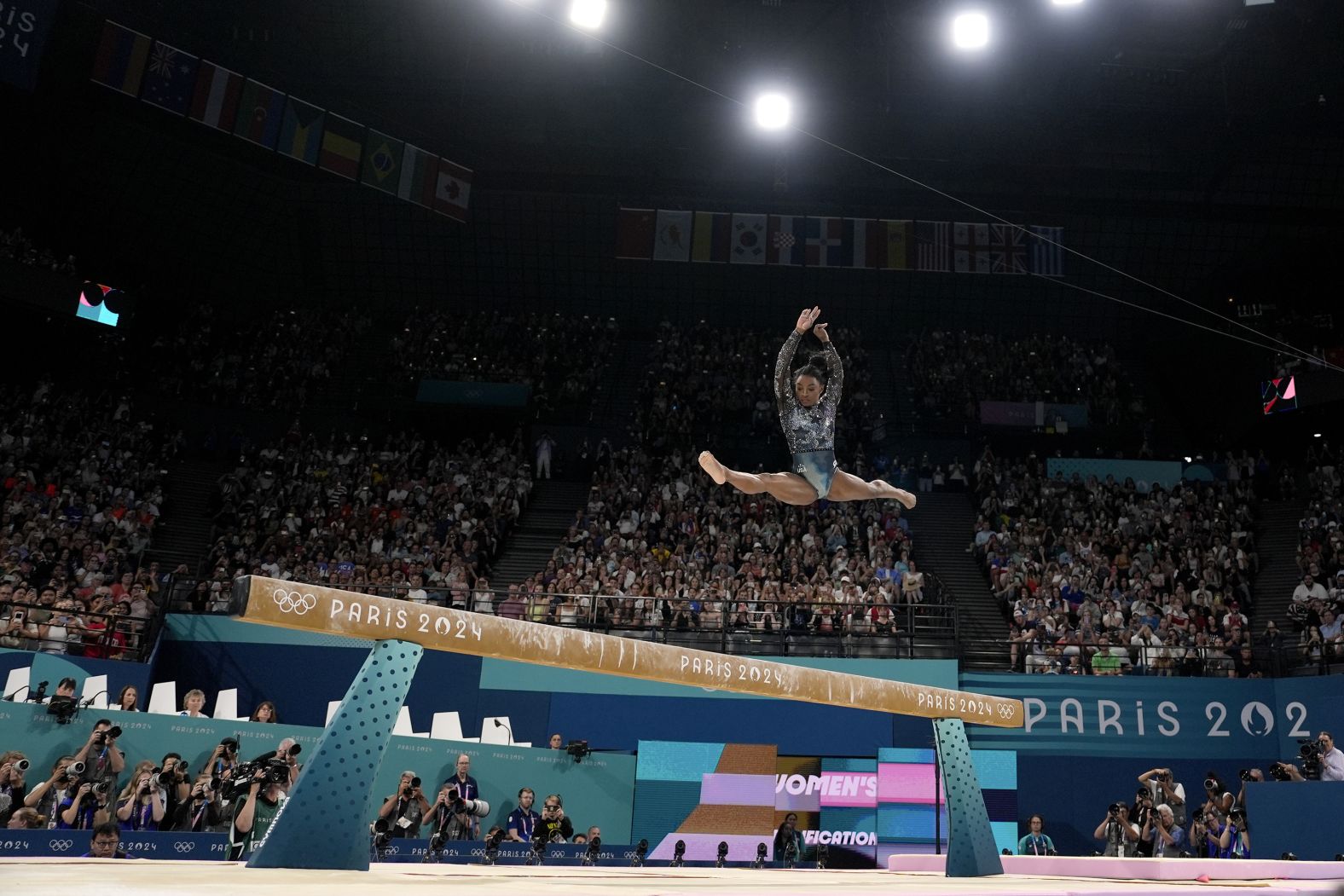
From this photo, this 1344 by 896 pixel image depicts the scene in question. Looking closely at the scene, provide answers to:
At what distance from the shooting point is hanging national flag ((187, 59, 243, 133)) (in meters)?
20.7

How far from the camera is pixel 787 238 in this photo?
81.4 feet

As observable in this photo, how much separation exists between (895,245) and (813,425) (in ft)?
59.6

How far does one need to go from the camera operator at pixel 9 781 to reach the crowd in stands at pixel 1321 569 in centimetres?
1646

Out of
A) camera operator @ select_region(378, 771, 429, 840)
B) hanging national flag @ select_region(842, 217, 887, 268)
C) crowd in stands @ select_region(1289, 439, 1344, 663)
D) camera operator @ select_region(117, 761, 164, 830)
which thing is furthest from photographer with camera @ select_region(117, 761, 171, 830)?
hanging national flag @ select_region(842, 217, 887, 268)

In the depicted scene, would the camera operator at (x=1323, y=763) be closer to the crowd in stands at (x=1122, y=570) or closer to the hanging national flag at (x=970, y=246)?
the crowd in stands at (x=1122, y=570)

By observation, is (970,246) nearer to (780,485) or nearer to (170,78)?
(170,78)

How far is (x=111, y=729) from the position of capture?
9.91m

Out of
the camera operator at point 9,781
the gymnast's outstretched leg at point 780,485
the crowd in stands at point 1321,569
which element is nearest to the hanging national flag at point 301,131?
the camera operator at point 9,781

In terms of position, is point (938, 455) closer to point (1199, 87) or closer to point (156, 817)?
point (1199, 87)

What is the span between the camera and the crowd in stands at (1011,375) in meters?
25.6

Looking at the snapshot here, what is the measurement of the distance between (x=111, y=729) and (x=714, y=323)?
73.4ft

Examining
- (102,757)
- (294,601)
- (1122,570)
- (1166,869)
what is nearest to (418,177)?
(102,757)

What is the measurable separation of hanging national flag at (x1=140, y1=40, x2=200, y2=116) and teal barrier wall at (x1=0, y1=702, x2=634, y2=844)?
537 inches

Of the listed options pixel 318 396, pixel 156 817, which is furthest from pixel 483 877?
pixel 318 396
